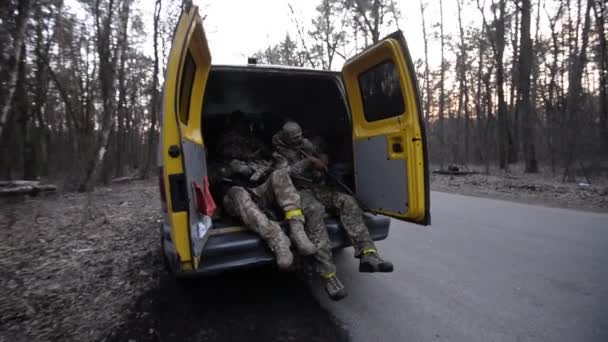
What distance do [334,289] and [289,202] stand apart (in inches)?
30.7

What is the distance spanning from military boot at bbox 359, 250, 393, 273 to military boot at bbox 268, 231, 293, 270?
2.04ft

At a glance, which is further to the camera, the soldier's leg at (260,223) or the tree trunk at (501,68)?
the tree trunk at (501,68)

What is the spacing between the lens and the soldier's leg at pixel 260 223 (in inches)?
92.7

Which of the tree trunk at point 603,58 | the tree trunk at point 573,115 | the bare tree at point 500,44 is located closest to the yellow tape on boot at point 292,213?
the tree trunk at point 603,58

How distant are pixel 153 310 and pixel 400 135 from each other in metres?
2.41

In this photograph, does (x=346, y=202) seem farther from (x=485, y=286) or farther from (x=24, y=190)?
(x=24, y=190)

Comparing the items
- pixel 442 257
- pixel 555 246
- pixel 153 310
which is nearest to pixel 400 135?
pixel 442 257

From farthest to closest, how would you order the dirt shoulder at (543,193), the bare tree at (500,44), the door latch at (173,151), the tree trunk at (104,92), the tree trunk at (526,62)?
the bare tree at (500,44) → the tree trunk at (526,62) → the tree trunk at (104,92) → the dirt shoulder at (543,193) → the door latch at (173,151)

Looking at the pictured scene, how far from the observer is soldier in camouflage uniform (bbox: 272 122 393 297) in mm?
2492

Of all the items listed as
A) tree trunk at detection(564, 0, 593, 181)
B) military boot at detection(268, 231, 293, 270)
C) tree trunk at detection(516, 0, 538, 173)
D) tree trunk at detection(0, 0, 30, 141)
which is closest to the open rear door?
military boot at detection(268, 231, 293, 270)

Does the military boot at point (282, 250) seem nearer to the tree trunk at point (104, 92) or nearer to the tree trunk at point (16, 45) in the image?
the tree trunk at point (16, 45)

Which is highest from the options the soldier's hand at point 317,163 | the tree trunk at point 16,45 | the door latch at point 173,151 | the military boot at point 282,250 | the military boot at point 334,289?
the tree trunk at point 16,45

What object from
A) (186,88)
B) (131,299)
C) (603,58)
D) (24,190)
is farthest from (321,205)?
(603,58)

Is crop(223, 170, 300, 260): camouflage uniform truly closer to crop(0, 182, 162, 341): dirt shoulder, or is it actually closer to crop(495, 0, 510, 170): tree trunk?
crop(0, 182, 162, 341): dirt shoulder
